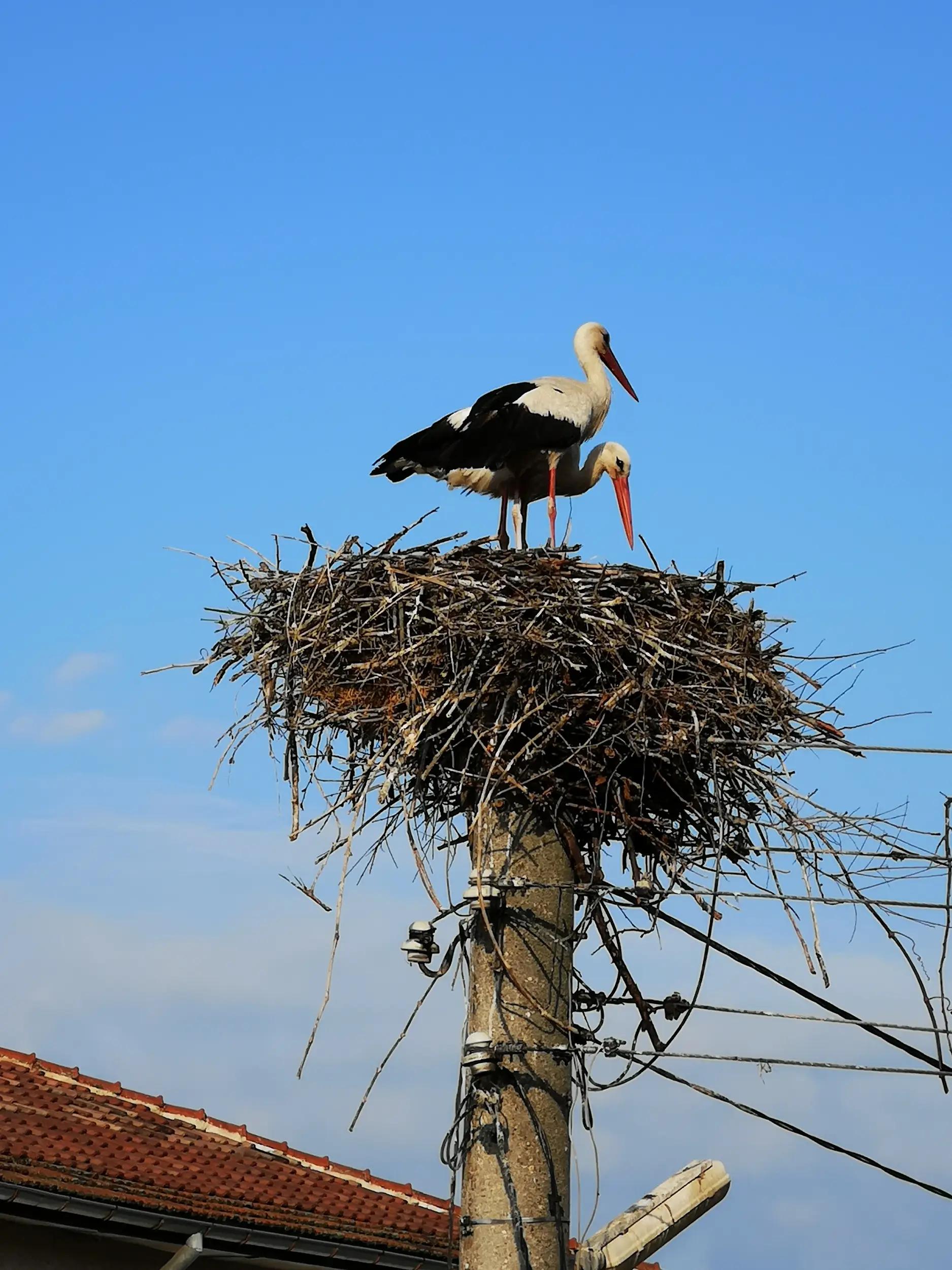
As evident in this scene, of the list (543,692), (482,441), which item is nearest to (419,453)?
(482,441)

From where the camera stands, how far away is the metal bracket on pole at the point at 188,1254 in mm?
8016

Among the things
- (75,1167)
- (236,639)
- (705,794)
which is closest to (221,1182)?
(75,1167)

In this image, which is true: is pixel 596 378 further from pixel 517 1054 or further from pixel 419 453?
pixel 517 1054

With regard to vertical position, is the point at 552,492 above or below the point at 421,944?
above

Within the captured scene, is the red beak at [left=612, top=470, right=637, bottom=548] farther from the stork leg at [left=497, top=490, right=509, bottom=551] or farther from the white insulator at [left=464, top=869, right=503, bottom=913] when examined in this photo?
the white insulator at [left=464, top=869, right=503, bottom=913]

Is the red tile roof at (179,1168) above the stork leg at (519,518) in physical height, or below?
below

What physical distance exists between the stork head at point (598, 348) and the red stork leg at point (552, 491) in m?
1.12

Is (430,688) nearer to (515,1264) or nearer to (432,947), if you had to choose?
(432,947)

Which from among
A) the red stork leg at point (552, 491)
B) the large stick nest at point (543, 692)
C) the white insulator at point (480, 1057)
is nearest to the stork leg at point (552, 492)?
the red stork leg at point (552, 491)

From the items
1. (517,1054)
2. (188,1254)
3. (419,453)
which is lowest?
(188,1254)

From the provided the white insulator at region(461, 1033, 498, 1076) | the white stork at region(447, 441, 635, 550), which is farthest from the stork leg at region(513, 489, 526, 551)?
the white insulator at region(461, 1033, 498, 1076)

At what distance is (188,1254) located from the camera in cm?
803

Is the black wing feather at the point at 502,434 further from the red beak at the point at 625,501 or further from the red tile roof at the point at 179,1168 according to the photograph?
the red tile roof at the point at 179,1168

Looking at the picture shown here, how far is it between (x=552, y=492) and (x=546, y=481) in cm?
20
